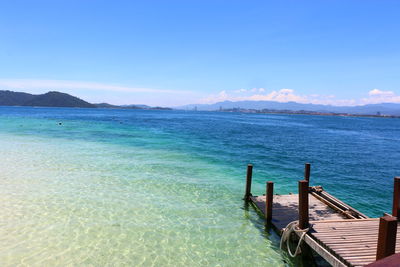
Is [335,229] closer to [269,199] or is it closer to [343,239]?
[343,239]

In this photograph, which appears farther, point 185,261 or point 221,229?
point 221,229

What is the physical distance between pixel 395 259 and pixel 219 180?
1683 centimetres

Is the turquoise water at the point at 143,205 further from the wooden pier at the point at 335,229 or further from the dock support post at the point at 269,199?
the wooden pier at the point at 335,229

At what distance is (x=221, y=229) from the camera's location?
11922 millimetres

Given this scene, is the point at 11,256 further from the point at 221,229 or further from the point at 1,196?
the point at 221,229

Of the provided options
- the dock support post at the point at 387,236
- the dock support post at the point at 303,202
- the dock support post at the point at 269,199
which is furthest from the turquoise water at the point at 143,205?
the dock support post at the point at 387,236

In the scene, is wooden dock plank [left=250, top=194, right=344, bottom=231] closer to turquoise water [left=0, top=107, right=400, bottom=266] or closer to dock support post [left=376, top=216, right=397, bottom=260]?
turquoise water [left=0, top=107, right=400, bottom=266]

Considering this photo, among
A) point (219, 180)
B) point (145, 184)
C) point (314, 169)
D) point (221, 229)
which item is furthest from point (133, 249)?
point (314, 169)

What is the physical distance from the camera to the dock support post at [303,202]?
9344mm

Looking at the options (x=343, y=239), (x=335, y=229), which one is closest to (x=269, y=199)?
(x=335, y=229)

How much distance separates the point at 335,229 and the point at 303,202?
1.40 meters

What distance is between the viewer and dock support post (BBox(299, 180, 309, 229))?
30.7 feet

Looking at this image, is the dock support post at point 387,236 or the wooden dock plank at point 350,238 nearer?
the dock support post at point 387,236

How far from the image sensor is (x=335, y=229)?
364 inches
